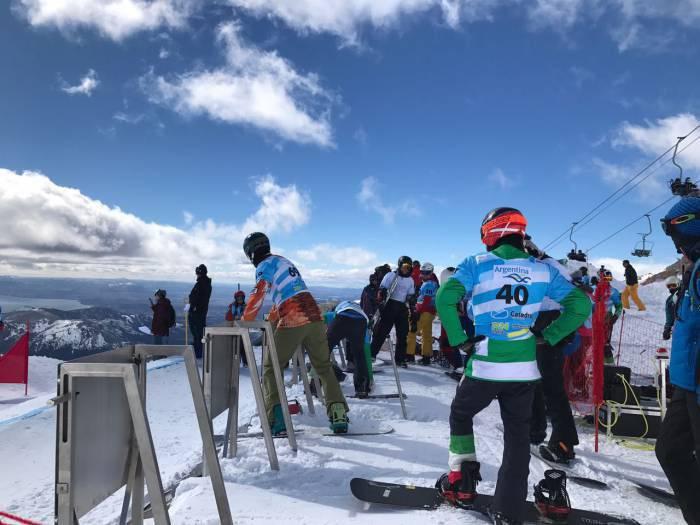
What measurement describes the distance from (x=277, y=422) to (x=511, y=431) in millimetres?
2574

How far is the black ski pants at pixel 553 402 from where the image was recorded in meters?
4.25

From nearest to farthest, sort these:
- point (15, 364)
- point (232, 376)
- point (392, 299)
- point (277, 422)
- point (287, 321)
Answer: point (232, 376) < point (277, 422) < point (287, 321) < point (392, 299) < point (15, 364)

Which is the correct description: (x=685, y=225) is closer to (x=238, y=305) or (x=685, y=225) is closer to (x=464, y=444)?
(x=464, y=444)

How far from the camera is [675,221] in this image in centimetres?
273

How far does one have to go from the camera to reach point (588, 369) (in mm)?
6531

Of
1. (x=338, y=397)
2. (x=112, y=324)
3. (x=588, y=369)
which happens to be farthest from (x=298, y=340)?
(x=112, y=324)

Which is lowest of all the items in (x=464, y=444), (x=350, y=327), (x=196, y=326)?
(x=196, y=326)

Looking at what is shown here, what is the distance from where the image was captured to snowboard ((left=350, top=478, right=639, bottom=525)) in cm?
296

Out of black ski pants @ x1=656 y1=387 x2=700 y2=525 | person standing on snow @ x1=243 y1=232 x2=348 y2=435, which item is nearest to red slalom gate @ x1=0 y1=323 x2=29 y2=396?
person standing on snow @ x1=243 y1=232 x2=348 y2=435

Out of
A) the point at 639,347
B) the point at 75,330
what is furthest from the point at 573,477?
the point at 75,330

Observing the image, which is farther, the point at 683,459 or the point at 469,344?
the point at 469,344

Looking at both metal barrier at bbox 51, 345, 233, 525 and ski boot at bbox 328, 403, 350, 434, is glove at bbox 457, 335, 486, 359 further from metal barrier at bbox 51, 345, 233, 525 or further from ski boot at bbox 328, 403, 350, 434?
ski boot at bbox 328, 403, 350, 434

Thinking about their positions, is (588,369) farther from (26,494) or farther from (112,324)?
(112,324)

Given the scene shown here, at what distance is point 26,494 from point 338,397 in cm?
288
